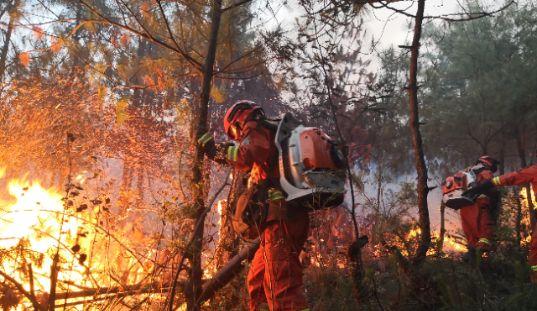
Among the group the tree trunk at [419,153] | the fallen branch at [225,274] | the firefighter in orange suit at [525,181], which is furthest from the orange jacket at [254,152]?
the firefighter in orange suit at [525,181]

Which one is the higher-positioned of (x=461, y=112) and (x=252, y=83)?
(x=252, y=83)

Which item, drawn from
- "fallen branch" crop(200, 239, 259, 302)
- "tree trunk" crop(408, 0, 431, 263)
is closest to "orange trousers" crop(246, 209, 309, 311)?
"fallen branch" crop(200, 239, 259, 302)

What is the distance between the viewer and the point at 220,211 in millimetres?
4117

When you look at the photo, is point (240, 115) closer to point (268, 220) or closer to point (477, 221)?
point (268, 220)

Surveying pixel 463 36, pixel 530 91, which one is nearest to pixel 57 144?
pixel 530 91

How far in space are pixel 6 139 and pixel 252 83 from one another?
11.2 m

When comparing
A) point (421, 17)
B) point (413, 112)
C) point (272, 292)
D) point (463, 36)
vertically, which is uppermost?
point (463, 36)

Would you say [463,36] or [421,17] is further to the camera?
[463,36]

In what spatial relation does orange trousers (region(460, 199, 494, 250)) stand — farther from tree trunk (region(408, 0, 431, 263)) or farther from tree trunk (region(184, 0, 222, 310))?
tree trunk (region(184, 0, 222, 310))

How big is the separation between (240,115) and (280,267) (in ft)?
4.78

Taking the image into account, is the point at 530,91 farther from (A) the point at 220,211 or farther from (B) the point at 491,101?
(A) the point at 220,211

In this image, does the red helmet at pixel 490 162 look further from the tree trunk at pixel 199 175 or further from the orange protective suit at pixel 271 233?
the tree trunk at pixel 199 175

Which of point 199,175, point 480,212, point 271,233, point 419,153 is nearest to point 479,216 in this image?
point 480,212

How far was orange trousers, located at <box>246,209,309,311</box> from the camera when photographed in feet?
10.6
